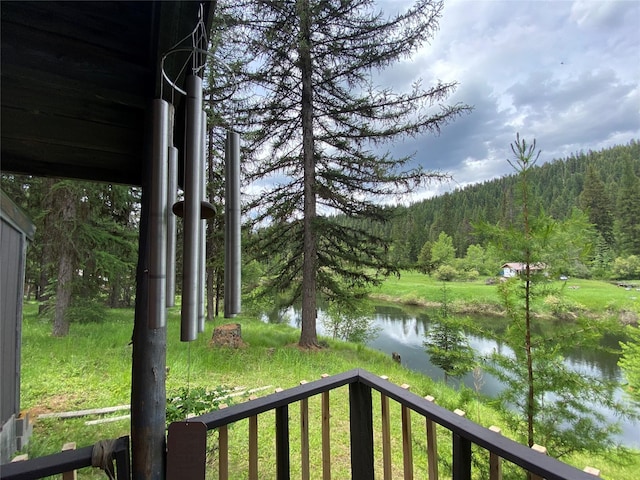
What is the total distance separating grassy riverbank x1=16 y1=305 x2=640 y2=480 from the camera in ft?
9.08

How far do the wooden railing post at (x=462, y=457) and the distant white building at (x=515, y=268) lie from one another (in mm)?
2201

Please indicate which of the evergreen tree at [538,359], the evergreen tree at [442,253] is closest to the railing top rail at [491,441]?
the evergreen tree at [538,359]

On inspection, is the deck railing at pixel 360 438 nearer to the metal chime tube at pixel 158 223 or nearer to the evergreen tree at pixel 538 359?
the metal chime tube at pixel 158 223

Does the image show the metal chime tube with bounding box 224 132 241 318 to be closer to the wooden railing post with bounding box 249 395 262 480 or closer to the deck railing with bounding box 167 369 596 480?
the deck railing with bounding box 167 369 596 480

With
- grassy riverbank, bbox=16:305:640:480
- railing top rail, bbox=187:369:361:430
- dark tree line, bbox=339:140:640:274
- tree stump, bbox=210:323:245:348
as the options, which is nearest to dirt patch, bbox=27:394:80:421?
grassy riverbank, bbox=16:305:640:480

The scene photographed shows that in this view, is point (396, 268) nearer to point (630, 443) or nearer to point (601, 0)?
point (630, 443)

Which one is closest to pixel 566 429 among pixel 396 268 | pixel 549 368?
pixel 549 368

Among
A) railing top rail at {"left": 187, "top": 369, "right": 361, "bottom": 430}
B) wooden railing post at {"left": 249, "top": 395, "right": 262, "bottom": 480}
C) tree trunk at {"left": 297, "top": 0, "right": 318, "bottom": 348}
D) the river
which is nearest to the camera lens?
railing top rail at {"left": 187, "top": 369, "right": 361, "bottom": 430}

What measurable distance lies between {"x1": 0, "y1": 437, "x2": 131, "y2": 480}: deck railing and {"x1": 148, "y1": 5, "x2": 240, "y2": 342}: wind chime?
50 cm

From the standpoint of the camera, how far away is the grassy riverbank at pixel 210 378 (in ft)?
9.08

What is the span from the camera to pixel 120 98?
0.96 meters

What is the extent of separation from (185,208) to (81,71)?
1.80 ft

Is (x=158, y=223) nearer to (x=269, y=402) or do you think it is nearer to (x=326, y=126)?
(x=269, y=402)

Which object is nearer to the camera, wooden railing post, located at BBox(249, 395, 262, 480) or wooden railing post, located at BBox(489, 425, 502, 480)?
wooden railing post, located at BBox(489, 425, 502, 480)
